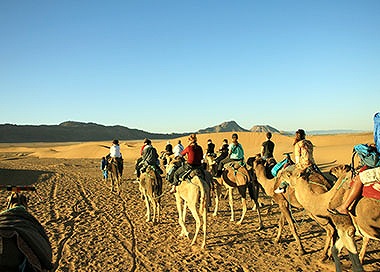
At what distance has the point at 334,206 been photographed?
611cm

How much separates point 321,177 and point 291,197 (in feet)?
4.73

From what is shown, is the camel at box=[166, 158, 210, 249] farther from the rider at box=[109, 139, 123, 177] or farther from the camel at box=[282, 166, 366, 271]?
the rider at box=[109, 139, 123, 177]

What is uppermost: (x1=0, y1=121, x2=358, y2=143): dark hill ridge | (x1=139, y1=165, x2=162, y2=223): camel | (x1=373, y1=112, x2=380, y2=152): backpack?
(x1=0, y1=121, x2=358, y2=143): dark hill ridge

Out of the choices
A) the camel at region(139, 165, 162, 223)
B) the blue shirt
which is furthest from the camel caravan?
the blue shirt

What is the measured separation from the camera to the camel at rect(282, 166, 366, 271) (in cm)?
586

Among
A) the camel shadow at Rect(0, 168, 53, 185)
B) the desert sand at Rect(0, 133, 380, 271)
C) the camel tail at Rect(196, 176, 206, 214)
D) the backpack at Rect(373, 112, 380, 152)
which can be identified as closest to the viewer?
the backpack at Rect(373, 112, 380, 152)

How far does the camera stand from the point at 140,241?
371 inches

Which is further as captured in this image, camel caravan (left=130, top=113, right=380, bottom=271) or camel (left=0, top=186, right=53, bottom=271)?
camel caravan (left=130, top=113, right=380, bottom=271)

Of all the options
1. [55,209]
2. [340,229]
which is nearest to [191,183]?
[340,229]

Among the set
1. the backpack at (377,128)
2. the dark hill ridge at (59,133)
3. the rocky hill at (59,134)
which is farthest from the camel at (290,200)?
the rocky hill at (59,134)

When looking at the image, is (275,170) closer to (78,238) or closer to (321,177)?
(321,177)

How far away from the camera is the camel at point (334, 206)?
5863 millimetres

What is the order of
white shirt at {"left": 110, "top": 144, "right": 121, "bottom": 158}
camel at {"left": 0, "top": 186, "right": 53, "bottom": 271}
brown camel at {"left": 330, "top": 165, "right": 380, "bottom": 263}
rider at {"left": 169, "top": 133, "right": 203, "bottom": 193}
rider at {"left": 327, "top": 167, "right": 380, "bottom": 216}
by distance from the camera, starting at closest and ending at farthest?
camel at {"left": 0, "top": 186, "right": 53, "bottom": 271}
rider at {"left": 327, "top": 167, "right": 380, "bottom": 216}
brown camel at {"left": 330, "top": 165, "right": 380, "bottom": 263}
rider at {"left": 169, "top": 133, "right": 203, "bottom": 193}
white shirt at {"left": 110, "top": 144, "right": 121, "bottom": 158}

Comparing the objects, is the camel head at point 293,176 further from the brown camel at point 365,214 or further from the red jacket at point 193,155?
the red jacket at point 193,155
